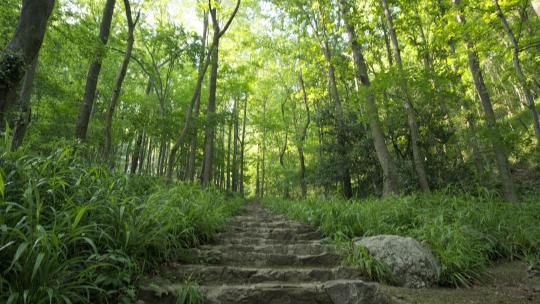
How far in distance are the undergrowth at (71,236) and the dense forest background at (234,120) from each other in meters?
0.02

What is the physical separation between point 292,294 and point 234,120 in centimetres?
902

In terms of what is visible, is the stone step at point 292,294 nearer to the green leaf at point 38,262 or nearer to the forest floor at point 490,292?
the forest floor at point 490,292

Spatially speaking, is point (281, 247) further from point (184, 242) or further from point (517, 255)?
point (517, 255)

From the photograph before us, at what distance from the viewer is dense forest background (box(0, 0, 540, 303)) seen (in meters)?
2.57

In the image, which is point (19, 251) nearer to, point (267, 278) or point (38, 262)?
point (38, 262)

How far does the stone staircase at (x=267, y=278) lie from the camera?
2.47 metres

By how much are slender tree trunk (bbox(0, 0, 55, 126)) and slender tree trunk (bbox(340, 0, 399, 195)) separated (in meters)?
6.97

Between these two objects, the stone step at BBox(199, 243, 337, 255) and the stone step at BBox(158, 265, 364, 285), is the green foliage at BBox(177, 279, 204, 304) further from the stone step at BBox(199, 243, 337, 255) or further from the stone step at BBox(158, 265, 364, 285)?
the stone step at BBox(199, 243, 337, 255)

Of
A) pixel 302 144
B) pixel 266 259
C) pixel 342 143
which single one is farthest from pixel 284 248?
pixel 302 144

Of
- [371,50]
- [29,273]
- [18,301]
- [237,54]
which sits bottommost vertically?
[18,301]

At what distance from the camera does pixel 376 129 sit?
7.83 metres

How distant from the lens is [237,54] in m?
17.2

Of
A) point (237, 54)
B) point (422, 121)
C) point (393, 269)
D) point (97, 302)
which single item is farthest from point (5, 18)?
point (422, 121)

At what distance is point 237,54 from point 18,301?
1708 centimetres
